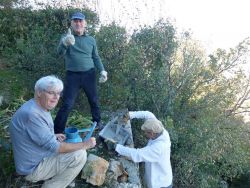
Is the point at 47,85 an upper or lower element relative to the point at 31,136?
upper

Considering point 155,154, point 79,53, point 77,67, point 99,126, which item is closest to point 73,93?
point 77,67

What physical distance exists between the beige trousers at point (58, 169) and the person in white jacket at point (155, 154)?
707 mm

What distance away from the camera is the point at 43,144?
3.53 meters

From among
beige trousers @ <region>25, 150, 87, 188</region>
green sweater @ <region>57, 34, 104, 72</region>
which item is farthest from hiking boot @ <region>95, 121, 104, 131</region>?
beige trousers @ <region>25, 150, 87, 188</region>

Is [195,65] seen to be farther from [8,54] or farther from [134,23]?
[8,54]

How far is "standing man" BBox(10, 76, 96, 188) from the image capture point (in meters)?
3.51

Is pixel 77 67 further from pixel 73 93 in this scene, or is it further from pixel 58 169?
pixel 58 169

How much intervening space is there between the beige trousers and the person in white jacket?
707 millimetres

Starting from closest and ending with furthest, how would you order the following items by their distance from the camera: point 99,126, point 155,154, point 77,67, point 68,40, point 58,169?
point 58,169, point 155,154, point 68,40, point 77,67, point 99,126

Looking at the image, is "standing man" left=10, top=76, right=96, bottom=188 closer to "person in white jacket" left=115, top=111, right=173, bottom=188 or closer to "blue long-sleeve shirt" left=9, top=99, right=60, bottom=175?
"blue long-sleeve shirt" left=9, top=99, right=60, bottom=175

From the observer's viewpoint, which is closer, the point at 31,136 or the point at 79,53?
the point at 31,136

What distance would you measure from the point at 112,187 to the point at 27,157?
3.98 ft

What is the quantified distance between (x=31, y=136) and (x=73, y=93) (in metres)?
1.75

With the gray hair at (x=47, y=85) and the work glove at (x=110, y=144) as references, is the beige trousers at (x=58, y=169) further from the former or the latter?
the work glove at (x=110, y=144)
